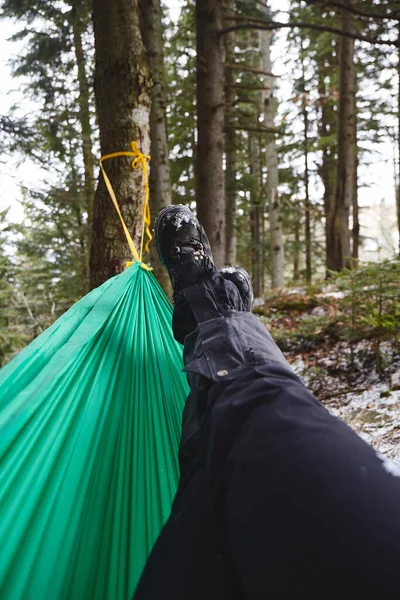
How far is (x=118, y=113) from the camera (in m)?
1.83

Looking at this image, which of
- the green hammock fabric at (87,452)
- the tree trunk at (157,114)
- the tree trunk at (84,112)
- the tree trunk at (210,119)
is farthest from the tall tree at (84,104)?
the green hammock fabric at (87,452)

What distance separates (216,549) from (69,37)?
6455 mm

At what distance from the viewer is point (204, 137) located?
3875 millimetres

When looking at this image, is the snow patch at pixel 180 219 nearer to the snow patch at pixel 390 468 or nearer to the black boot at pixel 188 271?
the black boot at pixel 188 271

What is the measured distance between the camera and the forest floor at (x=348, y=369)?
2281 millimetres

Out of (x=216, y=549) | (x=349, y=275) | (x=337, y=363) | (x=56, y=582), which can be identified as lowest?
(x=337, y=363)

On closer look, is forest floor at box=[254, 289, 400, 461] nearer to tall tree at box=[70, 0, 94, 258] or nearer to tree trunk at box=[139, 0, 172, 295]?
tree trunk at box=[139, 0, 172, 295]

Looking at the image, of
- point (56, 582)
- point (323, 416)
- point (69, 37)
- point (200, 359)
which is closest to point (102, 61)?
point (200, 359)

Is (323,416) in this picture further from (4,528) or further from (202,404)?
(4,528)

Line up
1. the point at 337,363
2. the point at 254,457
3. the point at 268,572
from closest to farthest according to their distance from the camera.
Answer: the point at 268,572, the point at 254,457, the point at 337,363

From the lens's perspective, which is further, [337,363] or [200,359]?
[337,363]

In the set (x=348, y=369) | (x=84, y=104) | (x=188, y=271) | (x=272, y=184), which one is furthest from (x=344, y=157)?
(x=188, y=271)

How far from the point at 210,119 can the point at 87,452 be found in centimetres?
353

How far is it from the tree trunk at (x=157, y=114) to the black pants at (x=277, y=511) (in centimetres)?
339
